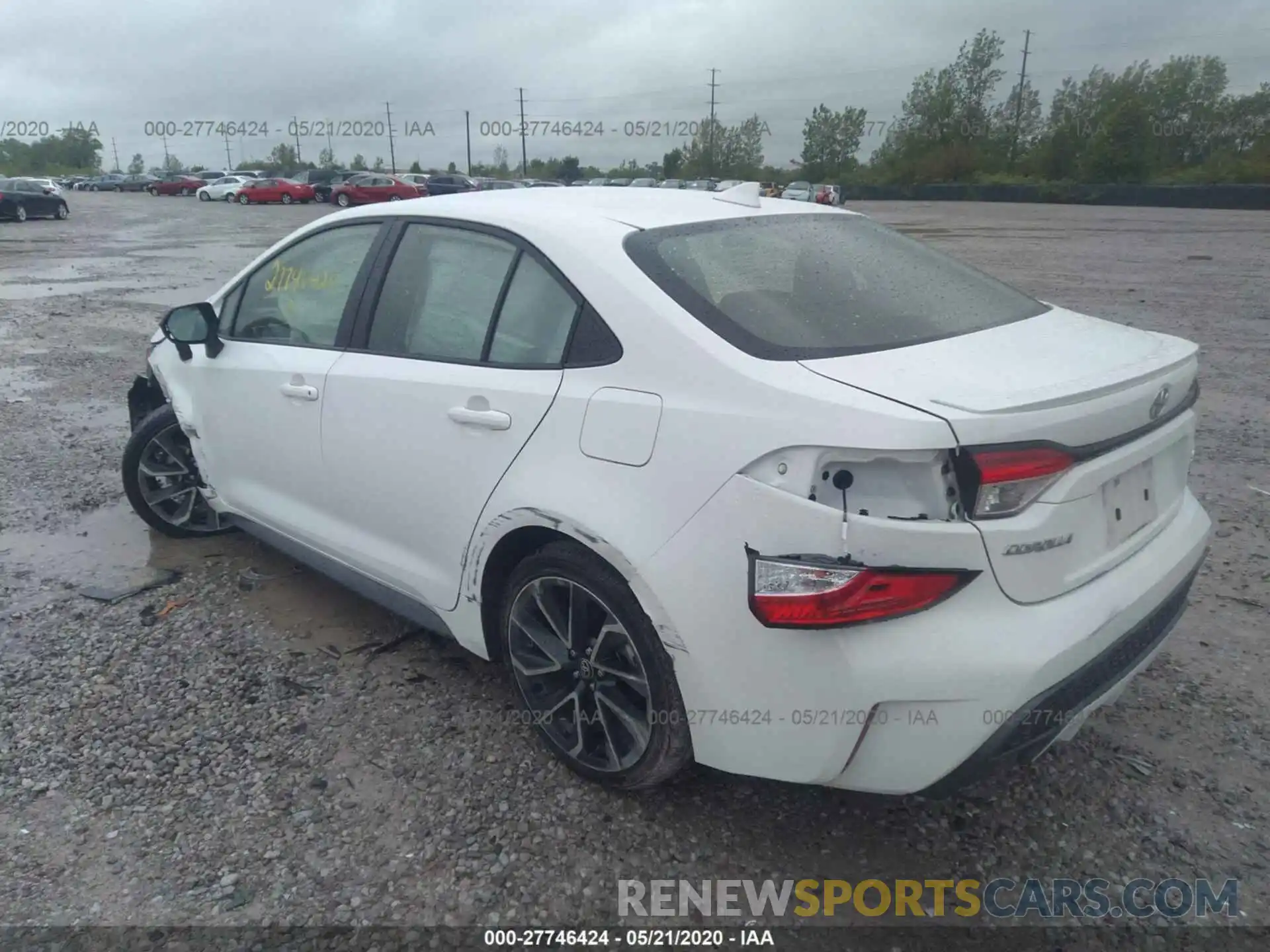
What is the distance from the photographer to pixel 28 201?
32312 millimetres

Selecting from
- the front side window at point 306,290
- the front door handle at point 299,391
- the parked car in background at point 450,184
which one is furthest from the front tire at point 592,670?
the parked car in background at point 450,184

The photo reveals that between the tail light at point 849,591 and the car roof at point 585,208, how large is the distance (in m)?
1.28

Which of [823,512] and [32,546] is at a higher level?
[823,512]

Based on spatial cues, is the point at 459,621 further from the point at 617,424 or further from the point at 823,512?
the point at 823,512

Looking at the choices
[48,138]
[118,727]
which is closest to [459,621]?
[118,727]

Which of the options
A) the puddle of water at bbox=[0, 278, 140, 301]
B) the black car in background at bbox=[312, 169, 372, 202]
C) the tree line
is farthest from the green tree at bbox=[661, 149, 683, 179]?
the puddle of water at bbox=[0, 278, 140, 301]

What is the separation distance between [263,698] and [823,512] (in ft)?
7.36

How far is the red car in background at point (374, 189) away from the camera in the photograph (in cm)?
4238

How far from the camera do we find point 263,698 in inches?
130

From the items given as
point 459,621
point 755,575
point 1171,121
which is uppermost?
point 1171,121

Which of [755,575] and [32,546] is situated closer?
[755,575]

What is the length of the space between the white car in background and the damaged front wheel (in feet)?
176

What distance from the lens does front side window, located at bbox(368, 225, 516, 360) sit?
298 centimetres

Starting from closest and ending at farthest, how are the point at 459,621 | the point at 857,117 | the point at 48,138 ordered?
the point at 459,621 → the point at 857,117 → the point at 48,138
